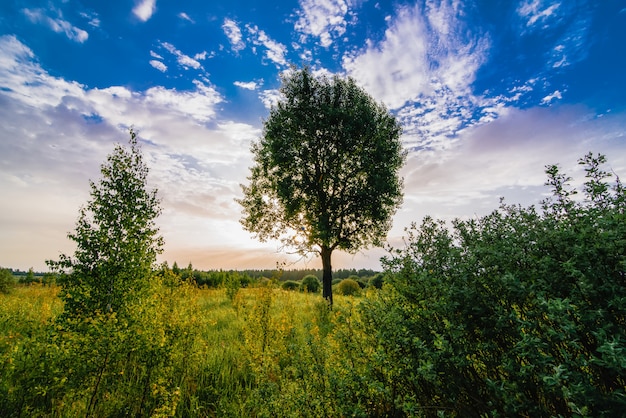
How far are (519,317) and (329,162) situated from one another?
48.9 feet

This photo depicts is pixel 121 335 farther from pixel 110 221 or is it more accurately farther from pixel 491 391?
pixel 491 391

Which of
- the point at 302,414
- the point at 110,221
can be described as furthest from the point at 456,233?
the point at 110,221

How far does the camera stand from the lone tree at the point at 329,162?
1619 cm

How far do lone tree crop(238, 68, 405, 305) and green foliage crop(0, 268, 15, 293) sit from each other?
1783 centimetres

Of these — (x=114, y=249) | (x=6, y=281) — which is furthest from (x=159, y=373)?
(x=6, y=281)

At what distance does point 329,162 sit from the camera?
16672 millimetres

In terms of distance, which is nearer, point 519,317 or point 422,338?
point 519,317

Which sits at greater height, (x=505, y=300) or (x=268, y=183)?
(x=268, y=183)

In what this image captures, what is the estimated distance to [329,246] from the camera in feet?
55.5

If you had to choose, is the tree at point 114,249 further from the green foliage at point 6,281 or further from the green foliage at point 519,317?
the green foliage at point 6,281

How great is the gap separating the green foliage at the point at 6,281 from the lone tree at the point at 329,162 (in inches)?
702

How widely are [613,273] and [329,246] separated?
15093mm

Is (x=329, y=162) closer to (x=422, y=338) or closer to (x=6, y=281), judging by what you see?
(x=422, y=338)

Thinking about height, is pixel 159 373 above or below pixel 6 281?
below
